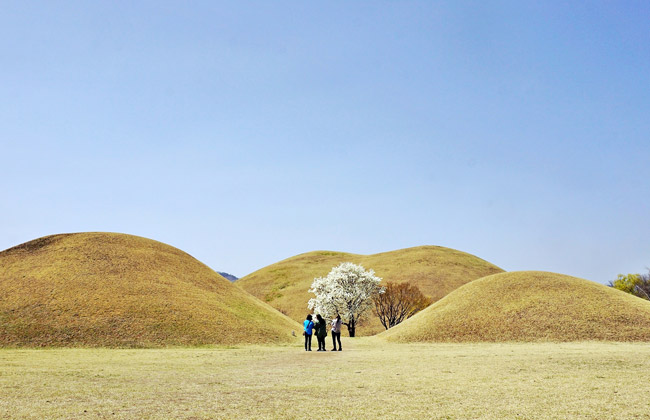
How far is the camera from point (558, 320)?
41.1 meters

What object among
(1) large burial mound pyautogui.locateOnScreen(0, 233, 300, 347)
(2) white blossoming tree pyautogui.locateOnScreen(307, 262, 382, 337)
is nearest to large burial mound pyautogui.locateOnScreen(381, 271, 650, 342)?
(1) large burial mound pyautogui.locateOnScreen(0, 233, 300, 347)

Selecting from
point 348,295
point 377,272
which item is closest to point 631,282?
point 377,272

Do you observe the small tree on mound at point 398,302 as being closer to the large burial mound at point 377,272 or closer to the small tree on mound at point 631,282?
the large burial mound at point 377,272

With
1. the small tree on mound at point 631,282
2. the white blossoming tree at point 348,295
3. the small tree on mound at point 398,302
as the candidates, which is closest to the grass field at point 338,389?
the white blossoming tree at point 348,295

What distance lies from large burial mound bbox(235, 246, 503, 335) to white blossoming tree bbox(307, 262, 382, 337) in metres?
16.6

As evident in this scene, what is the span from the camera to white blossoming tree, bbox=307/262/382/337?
66662mm

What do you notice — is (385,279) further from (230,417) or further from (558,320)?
(230,417)

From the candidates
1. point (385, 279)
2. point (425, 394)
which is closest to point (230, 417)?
point (425, 394)

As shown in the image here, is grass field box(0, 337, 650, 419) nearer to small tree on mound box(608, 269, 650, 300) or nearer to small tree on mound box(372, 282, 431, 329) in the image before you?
small tree on mound box(372, 282, 431, 329)

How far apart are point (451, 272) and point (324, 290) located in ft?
168

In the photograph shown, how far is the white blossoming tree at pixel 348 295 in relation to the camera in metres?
66.7

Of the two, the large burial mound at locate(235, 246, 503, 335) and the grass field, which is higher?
the large burial mound at locate(235, 246, 503, 335)

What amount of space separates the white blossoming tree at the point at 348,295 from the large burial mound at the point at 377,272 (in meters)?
16.6

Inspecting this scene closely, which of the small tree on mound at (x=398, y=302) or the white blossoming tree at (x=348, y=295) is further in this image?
the small tree on mound at (x=398, y=302)
